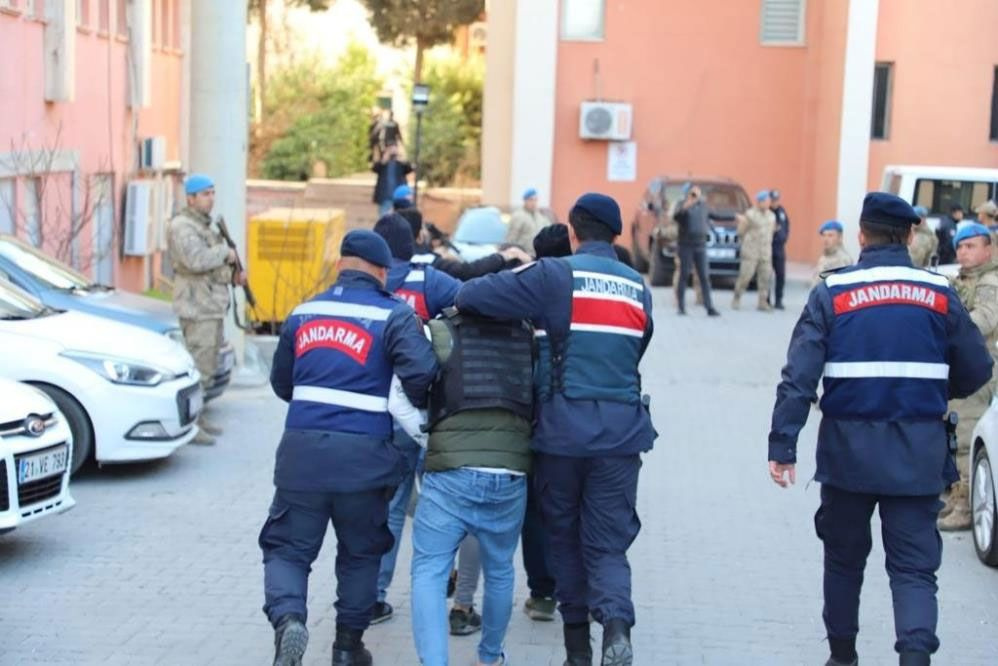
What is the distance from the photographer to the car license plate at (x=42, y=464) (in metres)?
8.19

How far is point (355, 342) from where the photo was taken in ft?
20.6

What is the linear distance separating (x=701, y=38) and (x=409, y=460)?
1022 inches

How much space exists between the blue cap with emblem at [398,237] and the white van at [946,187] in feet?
48.2

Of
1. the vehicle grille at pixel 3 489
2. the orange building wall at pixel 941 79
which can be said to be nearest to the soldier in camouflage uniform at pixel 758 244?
the orange building wall at pixel 941 79

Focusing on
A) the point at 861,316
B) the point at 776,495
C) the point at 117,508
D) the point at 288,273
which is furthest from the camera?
the point at 288,273

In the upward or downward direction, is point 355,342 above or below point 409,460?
above

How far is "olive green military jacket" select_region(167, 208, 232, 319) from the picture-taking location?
11930 mm

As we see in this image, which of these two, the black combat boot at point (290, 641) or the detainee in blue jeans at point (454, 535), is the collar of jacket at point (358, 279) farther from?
the black combat boot at point (290, 641)

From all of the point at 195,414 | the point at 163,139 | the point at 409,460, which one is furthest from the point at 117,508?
Result: the point at 163,139

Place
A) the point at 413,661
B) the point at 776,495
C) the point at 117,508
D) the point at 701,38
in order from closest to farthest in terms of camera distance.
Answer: the point at 413,661 < the point at 117,508 < the point at 776,495 < the point at 701,38

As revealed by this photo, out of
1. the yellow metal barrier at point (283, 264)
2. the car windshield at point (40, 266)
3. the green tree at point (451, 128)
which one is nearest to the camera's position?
the car windshield at point (40, 266)

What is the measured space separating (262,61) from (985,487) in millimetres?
34722

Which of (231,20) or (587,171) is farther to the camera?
(587,171)

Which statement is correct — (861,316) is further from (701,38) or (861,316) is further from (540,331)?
(701,38)
